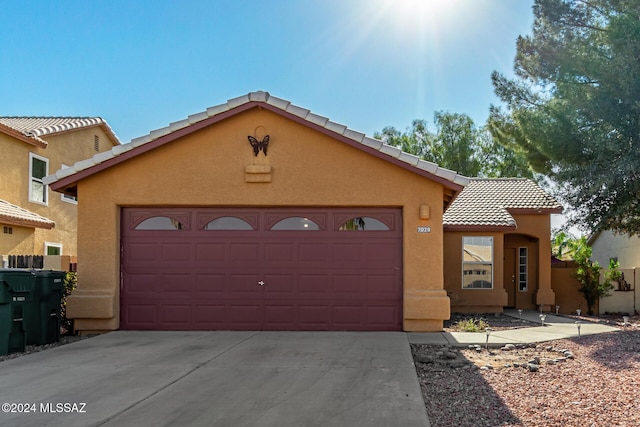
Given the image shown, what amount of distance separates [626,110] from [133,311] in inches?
505

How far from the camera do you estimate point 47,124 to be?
2017 centimetres

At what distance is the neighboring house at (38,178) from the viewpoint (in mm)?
16391

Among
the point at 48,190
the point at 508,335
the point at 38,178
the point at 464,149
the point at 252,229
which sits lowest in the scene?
the point at 508,335

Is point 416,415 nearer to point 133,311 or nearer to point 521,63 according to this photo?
point 133,311

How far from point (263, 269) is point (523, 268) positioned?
1055 centimetres

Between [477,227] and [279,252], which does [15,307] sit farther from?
[477,227]

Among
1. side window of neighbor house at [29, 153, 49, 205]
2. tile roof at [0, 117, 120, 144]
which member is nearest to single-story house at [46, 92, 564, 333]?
side window of neighbor house at [29, 153, 49, 205]

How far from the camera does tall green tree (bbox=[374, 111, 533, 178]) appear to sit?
124 feet

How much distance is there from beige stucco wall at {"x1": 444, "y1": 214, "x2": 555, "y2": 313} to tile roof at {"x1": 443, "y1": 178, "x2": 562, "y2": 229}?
36cm

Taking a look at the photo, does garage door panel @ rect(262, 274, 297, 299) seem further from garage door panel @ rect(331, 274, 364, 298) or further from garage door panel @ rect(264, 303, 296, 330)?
garage door panel @ rect(331, 274, 364, 298)

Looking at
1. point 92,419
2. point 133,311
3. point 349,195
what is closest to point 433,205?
point 349,195

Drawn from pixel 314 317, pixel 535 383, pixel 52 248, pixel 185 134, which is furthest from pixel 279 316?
pixel 52 248

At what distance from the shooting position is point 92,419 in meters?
5.78

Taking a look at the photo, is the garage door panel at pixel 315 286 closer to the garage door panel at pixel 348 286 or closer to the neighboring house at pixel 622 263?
the garage door panel at pixel 348 286
